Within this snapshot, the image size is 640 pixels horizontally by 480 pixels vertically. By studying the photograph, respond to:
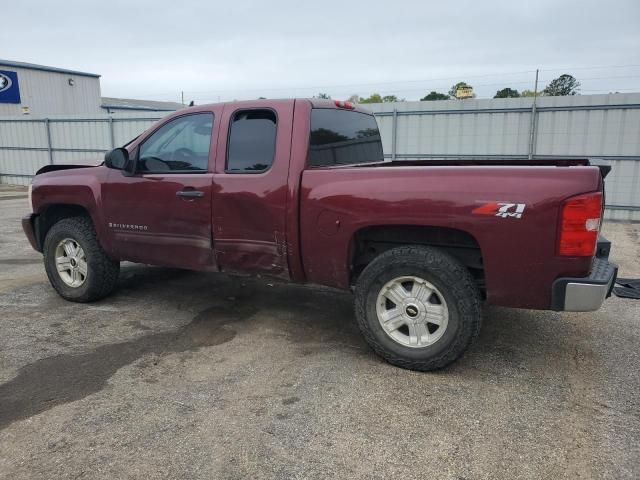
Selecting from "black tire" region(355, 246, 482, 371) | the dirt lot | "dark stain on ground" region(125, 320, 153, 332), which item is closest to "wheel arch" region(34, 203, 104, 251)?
the dirt lot

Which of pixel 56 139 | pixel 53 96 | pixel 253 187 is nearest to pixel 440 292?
pixel 253 187

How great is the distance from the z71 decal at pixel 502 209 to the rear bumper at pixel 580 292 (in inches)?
19.2

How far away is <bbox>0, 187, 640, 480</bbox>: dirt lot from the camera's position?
102 inches

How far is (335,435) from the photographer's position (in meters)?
2.81

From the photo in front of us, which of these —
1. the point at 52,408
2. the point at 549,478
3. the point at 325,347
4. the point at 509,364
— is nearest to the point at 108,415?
the point at 52,408

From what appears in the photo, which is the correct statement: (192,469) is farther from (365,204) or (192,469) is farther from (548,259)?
(548,259)

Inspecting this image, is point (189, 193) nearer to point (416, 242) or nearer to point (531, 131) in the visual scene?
point (416, 242)

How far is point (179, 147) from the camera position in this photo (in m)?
4.51

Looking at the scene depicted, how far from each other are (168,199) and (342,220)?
1666 millimetres

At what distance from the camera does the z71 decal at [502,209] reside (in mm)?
3096

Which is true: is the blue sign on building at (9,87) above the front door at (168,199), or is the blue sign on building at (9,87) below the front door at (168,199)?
above

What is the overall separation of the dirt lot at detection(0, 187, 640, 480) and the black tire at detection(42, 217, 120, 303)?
0.16 metres

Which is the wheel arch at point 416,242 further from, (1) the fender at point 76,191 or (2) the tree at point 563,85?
(2) the tree at point 563,85

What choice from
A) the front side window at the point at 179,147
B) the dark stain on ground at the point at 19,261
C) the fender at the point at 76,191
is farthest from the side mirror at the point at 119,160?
the dark stain on ground at the point at 19,261
